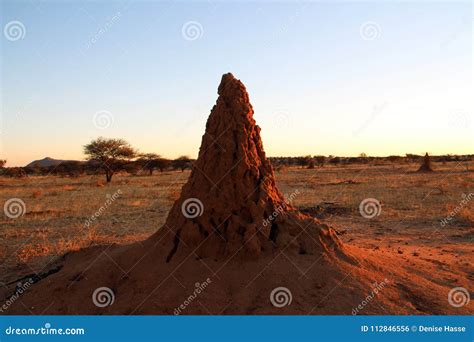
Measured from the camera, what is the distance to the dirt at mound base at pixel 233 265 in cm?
455

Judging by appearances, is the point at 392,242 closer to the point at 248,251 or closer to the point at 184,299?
the point at 248,251

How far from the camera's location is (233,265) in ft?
16.3

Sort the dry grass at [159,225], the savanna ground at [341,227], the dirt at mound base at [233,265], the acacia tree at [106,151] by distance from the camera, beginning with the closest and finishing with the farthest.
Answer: the dirt at mound base at [233,265], the savanna ground at [341,227], the dry grass at [159,225], the acacia tree at [106,151]

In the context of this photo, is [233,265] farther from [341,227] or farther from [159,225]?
[159,225]

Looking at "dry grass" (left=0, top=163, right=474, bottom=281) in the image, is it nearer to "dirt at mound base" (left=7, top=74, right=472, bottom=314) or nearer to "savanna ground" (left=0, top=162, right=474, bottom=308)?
"savanna ground" (left=0, top=162, right=474, bottom=308)

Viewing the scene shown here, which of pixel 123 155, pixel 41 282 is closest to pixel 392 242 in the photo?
pixel 41 282

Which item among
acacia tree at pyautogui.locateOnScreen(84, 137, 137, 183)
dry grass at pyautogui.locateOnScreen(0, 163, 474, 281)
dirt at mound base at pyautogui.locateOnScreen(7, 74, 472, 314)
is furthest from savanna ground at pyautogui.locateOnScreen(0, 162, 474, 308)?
acacia tree at pyautogui.locateOnScreen(84, 137, 137, 183)

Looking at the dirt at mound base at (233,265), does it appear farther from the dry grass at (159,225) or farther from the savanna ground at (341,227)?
the dry grass at (159,225)

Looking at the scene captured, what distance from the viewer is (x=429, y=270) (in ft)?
19.6

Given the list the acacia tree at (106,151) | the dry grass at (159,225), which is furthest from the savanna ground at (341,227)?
the acacia tree at (106,151)

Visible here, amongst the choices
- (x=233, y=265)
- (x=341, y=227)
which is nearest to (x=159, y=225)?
(x=341, y=227)

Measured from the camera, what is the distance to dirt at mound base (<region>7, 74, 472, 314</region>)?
455 cm

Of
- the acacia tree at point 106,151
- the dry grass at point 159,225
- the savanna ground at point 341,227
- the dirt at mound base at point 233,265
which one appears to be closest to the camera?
the dirt at mound base at point 233,265

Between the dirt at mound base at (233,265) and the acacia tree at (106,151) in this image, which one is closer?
the dirt at mound base at (233,265)
